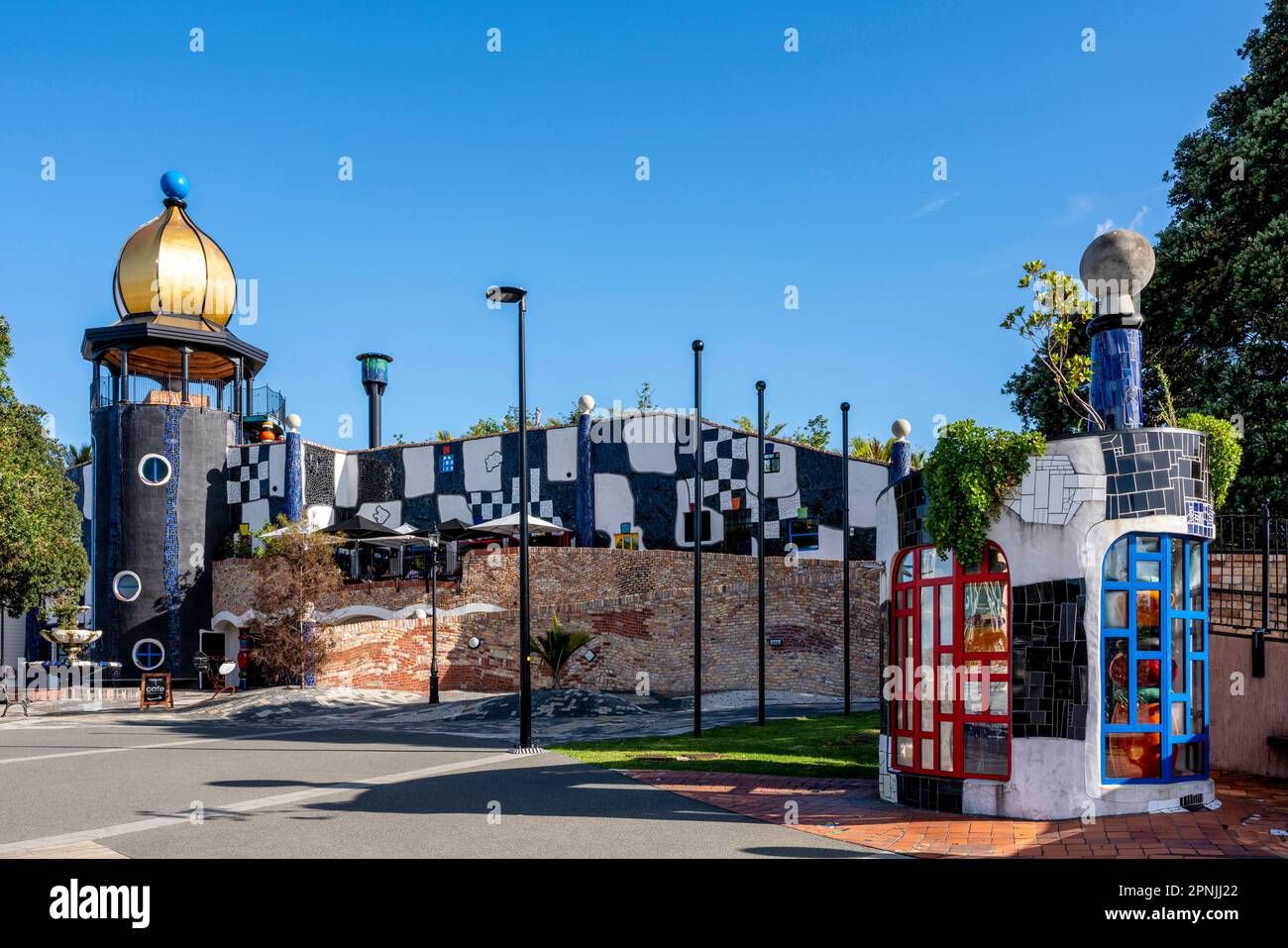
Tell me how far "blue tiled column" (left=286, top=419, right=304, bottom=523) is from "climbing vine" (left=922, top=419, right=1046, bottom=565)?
28.9m

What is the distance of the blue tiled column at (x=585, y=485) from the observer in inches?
1297

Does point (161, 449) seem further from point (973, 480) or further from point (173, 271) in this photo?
point (973, 480)

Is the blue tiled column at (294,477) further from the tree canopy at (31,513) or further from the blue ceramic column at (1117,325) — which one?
the blue ceramic column at (1117,325)

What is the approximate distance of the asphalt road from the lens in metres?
8.51

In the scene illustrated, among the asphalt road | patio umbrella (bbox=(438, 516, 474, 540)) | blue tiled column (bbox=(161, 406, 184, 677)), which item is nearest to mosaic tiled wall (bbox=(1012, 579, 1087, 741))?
the asphalt road

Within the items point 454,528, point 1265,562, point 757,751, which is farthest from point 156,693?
point 1265,562

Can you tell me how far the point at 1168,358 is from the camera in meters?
21.0

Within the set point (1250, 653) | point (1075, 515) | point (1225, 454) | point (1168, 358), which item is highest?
point (1168, 358)

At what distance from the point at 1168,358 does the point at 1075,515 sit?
13.6 meters

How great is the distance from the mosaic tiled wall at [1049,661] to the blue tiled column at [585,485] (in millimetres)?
23815

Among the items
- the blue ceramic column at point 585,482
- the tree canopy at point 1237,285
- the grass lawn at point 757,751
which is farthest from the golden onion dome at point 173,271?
the tree canopy at point 1237,285

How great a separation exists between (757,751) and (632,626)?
13.6 metres
